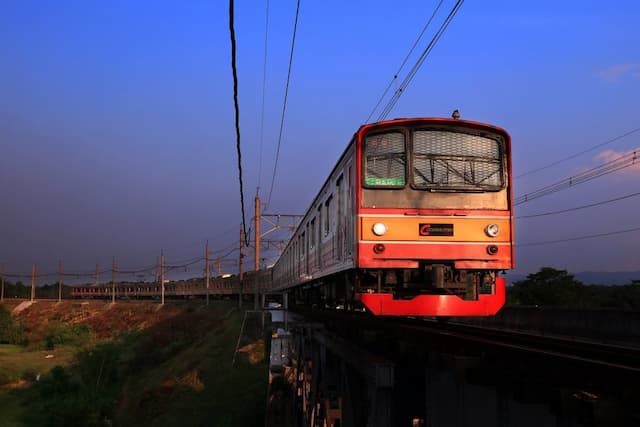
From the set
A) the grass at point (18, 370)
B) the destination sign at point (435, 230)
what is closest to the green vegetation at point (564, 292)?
the destination sign at point (435, 230)

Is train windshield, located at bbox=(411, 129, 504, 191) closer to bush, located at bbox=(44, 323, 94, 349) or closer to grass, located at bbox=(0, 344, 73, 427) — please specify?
grass, located at bbox=(0, 344, 73, 427)

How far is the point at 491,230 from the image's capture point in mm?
9281

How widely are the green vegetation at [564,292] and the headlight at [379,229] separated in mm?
17272

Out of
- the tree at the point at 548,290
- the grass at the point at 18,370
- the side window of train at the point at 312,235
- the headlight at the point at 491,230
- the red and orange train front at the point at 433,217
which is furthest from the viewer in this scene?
the grass at the point at 18,370

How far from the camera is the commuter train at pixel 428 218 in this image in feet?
29.2

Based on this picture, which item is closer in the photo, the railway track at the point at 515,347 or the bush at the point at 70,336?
the railway track at the point at 515,347

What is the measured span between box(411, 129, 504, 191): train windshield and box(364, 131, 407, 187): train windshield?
0.21m

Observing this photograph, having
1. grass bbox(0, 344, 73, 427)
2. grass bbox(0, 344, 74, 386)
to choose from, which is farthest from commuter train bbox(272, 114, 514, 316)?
grass bbox(0, 344, 74, 386)

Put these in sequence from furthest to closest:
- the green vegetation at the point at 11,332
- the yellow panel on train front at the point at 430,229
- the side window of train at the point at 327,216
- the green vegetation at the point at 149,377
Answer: the green vegetation at the point at 11,332
the green vegetation at the point at 149,377
the side window of train at the point at 327,216
the yellow panel on train front at the point at 430,229

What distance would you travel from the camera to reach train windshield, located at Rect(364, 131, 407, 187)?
30.6 ft

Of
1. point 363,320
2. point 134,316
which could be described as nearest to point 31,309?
point 134,316

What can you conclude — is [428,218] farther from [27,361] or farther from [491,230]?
[27,361]

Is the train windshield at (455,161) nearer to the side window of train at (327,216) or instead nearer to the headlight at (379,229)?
the headlight at (379,229)

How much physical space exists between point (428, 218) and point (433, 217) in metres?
0.09
